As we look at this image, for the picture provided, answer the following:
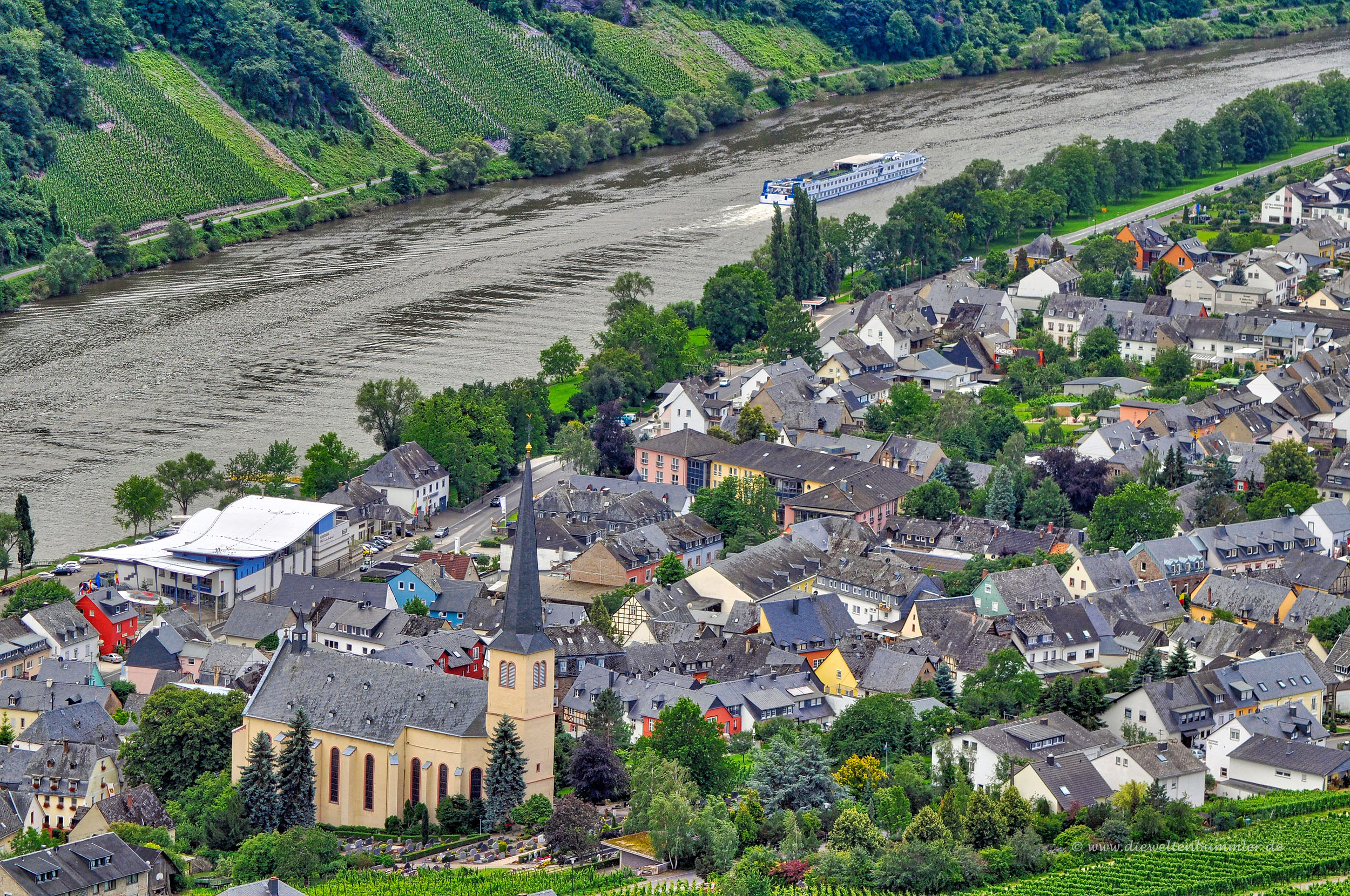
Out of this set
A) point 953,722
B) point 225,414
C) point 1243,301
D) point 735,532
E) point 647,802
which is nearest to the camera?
point 647,802

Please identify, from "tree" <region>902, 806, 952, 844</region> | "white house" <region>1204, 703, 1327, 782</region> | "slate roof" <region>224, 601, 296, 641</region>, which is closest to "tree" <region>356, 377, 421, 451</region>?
"slate roof" <region>224, 601, 296, 641</region>

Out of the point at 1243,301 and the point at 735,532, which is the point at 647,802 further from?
the point at 1243,301

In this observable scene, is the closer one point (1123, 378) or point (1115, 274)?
point (1123, 378)

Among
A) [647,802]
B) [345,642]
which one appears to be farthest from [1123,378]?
[647,802]

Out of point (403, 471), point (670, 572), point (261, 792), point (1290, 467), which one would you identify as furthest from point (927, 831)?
point (403, 471)

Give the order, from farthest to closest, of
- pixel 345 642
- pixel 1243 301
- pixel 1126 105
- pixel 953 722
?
1. pixel 1126 105
2. pixel 1243 301
3. pixel 345 642
4. pixel 953 722

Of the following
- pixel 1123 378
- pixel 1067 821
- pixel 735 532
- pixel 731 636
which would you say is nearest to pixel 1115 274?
Answer: pixel 1123 378

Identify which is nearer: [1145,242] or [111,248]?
[111,248]

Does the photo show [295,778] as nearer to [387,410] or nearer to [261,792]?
[261,792]
